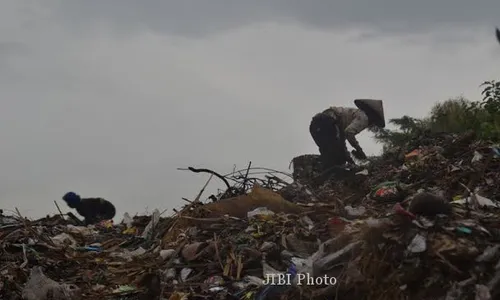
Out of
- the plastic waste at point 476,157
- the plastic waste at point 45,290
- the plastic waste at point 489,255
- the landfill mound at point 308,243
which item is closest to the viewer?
the plastic waste at point 489,255

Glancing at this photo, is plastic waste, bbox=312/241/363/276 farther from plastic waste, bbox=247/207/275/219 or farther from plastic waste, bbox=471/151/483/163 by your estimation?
plastic waste, bbox=471/151/483/163

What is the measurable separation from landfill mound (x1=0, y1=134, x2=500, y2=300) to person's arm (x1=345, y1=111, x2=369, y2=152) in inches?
15.9

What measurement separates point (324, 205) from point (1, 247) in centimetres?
297

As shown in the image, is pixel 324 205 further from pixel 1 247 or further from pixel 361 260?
pixel 1 247

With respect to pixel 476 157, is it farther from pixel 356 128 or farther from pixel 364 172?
pixel 356 128

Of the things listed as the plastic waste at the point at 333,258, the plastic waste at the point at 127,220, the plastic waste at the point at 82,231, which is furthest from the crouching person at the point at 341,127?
the plastic waste at the point at 333,258

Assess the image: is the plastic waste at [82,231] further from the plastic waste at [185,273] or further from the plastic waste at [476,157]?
the plastic waste at [476,157]

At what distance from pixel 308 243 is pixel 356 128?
156 inches

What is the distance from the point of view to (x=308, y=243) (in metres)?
4.80

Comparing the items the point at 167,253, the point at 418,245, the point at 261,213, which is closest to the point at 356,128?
the point at 261,213

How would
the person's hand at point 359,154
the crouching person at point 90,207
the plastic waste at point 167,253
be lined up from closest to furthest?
the plastic waste at point 167,253 → the person's hand at point 359,154 → the crouching person at point 90,207

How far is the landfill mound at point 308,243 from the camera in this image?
3670 mm

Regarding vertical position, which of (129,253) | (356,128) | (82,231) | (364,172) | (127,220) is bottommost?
(129,253)

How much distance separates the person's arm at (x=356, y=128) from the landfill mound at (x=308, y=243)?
0.40 meters
